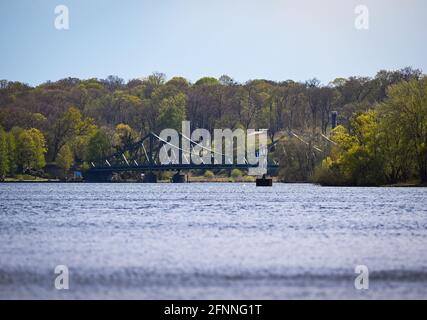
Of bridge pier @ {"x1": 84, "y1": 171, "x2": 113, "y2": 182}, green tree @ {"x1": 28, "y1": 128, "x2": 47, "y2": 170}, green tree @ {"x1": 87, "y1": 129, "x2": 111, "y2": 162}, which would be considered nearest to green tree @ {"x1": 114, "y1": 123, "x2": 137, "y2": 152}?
green tree @ {"x1": 87, "y1": 129, "x2": 111, "y2": 162}

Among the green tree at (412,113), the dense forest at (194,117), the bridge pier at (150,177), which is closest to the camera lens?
the green tree at (412,113)

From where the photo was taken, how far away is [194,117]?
173625 millimetres

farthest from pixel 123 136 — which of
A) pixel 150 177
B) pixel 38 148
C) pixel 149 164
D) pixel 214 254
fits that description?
pixel 214 254

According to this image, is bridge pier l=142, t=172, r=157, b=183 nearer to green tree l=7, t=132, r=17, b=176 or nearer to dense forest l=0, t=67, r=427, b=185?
dense forest l=0, t=67, r=427, b=185

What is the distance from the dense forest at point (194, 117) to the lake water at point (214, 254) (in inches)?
2137

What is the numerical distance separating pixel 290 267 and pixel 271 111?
460 ft

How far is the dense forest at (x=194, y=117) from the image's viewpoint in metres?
130

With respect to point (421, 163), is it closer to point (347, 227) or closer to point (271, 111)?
point (347, 227)

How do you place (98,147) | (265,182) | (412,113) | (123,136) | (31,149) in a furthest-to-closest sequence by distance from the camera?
(123,136) → (98,147) → (31,149) → (265,182) → (412,113)

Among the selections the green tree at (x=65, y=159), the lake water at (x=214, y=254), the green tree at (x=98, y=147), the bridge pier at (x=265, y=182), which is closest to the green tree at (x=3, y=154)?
the green tree at (x=65, y=159)

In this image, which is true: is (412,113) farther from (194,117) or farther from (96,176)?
(194,117)

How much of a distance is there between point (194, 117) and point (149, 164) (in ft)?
69.9

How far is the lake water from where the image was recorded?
28.0 m

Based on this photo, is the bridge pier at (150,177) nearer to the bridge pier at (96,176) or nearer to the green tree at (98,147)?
the bridge pier at (96,176)
